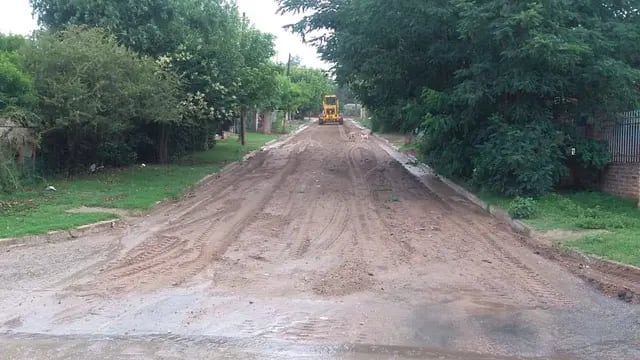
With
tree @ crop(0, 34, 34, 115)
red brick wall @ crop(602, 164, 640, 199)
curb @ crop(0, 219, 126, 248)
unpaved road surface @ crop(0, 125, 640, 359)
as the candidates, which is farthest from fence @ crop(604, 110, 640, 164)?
tree @ crop(0, 34, 34, 115)

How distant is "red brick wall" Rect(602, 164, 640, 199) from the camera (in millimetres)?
15312

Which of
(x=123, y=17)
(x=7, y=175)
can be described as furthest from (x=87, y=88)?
(x=123, y=17)

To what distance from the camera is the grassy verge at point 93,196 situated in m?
13.1

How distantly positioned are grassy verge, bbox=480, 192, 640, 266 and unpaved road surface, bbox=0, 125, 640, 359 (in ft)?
2.95

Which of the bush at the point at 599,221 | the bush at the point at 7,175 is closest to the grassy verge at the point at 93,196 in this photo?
the bush at the point at 7,175

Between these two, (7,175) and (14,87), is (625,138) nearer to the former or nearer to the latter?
(7,175)

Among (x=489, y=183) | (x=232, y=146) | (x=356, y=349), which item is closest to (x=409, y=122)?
(x=489, y=183)

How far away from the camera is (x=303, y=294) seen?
336 inches

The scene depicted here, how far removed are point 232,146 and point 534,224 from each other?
86.6 ft

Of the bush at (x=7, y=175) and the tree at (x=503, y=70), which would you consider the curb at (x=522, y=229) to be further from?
the bush at (x=7, y=175)

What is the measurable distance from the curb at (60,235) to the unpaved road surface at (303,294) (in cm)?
31

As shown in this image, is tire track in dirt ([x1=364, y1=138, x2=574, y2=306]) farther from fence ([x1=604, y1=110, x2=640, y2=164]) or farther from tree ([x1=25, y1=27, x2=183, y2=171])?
tree ([x1=25, y1=27, x2=183, y2=171])

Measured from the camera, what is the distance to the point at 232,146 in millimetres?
37938

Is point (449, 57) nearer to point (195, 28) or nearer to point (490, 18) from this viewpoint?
point (490, 18)
